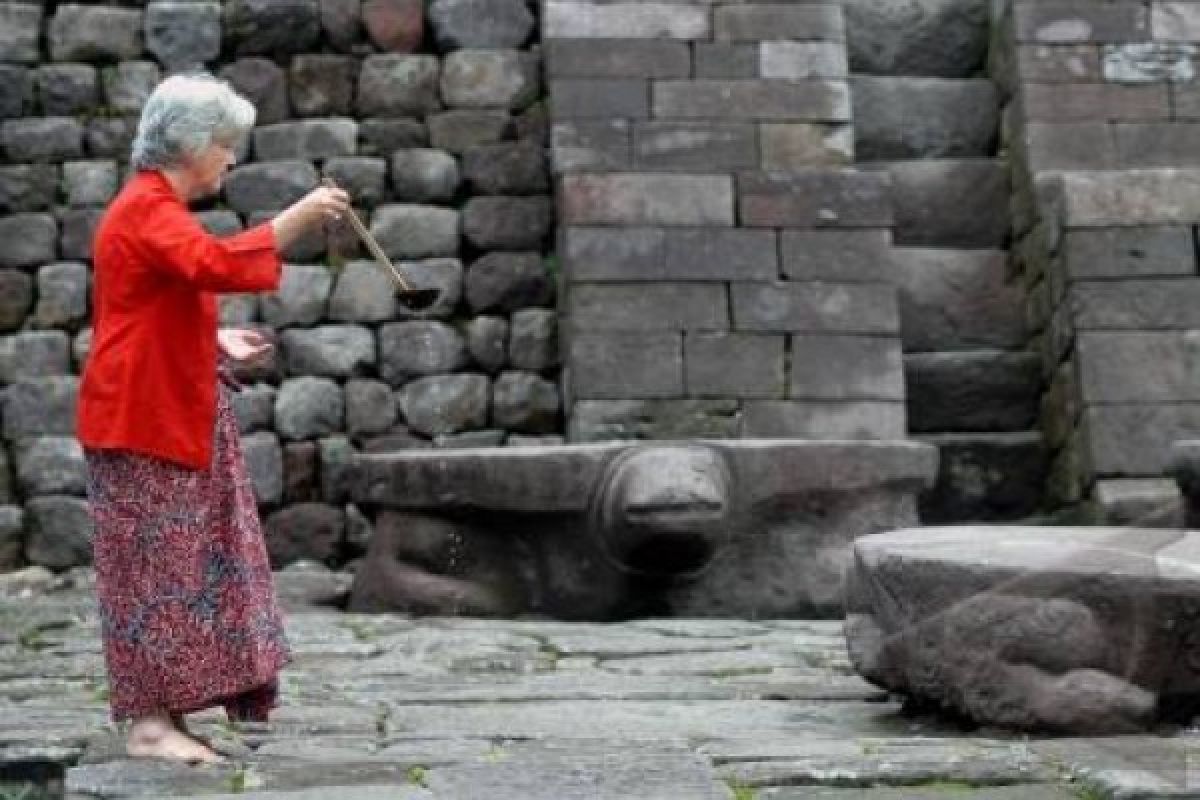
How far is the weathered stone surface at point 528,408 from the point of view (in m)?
8.63

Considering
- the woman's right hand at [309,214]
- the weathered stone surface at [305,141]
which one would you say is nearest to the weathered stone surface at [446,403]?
the weathered stone surface at [305,141]

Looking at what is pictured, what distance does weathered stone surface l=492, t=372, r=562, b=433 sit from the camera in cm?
863

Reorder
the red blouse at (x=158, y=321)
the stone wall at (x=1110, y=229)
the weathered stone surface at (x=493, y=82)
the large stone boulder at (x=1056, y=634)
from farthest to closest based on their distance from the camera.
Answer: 1. the weathered stone surface at (x=493, y=82)
2. the stone wall at (x=1110, y=229)
3. the large stone boulder at (x=1056, y=634)
4. the red blouse at (x=158, y=321)

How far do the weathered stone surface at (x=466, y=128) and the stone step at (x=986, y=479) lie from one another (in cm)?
226

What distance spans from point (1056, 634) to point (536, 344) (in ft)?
16.4

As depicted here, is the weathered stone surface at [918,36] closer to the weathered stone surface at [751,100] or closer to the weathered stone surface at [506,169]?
the weathered stone surface at [751,100]

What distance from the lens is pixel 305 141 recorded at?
9031mm

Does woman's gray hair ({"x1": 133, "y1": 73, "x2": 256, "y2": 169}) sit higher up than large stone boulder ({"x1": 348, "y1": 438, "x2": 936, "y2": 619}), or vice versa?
woman's gray hair ({"x1": 133, "y1": 73, "x2": 256, "y2": 169})

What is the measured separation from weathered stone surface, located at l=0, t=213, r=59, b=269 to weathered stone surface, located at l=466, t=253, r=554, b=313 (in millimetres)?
1753

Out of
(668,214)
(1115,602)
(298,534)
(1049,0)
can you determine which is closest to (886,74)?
(1049,0)

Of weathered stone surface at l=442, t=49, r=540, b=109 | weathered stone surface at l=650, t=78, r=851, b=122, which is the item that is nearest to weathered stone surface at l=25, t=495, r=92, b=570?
weathered stone surface at l=442, t=49, r=540, b=109

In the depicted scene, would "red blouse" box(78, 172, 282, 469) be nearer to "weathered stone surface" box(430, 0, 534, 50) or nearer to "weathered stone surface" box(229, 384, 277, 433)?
"weathered stone surface" box(229, 384, 277, 433)

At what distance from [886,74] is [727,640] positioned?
14.2 feet

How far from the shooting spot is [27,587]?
820 cm
